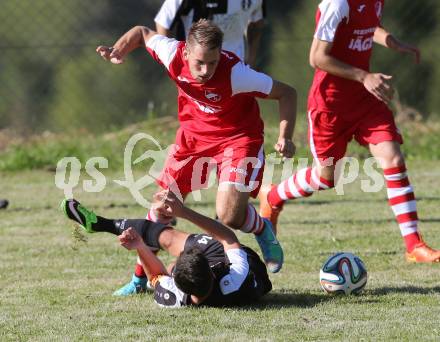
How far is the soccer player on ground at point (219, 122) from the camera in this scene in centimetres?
588

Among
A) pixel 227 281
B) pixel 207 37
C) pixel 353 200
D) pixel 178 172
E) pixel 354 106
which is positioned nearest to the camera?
pixel 227 281

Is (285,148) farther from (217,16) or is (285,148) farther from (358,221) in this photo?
(358,221)

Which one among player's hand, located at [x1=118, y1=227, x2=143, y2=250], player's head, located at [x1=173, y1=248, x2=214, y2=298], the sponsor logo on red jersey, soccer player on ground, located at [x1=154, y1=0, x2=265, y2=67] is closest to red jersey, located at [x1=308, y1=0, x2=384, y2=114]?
the sponsor logo on red jersey

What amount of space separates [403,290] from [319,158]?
1699mm


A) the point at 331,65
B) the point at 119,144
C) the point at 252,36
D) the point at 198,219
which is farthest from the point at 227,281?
the point at 119,144

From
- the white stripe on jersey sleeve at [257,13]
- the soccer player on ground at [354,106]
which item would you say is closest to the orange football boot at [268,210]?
the soccer player on ground at [354,106]

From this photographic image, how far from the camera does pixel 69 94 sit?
13.9 meters

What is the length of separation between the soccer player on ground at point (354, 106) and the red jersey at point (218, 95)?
76 cm

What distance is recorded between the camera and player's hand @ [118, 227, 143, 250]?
18.6ft

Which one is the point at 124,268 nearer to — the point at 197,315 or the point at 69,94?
the point at 197,315

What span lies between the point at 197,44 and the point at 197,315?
155 centimetres

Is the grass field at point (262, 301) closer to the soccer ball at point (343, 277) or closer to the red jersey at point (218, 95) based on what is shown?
the soccer ball at point (343, 277)

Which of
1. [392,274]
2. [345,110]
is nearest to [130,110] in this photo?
[345,110]

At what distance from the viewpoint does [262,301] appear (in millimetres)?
5594
